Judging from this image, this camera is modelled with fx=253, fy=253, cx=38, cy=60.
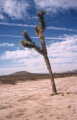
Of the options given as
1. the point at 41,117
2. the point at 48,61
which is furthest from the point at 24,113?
the point at 48,61

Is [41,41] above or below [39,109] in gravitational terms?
above

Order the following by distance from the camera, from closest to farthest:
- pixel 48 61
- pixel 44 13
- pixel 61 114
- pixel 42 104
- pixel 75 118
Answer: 1. pixel 75 118
2. pixel 61 114
3. pixel 42 104
4. pixel 44 13
5. pixel 48 61

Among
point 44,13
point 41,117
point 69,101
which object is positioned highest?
point 44,13

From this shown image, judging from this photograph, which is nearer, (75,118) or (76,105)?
(75,118)

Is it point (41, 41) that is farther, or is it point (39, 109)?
point (41, 41)

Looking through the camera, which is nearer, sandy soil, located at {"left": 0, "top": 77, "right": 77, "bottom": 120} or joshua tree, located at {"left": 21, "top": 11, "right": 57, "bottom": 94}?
sandy soil, located at {"left": 0, "top": 77, "right": 77, "bottom": 120}

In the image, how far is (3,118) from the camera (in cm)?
1166

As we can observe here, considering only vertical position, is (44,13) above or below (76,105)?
above

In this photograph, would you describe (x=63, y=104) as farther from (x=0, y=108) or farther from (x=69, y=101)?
(x=0, y=108)

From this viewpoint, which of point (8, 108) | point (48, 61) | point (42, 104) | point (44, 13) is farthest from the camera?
point (48, 61)

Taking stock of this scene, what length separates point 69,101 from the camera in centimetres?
1544

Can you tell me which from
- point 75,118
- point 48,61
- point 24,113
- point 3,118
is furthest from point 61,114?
point 48,61

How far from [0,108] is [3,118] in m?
2.30

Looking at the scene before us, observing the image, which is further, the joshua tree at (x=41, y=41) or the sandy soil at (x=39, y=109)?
the joshua tree at (x=41, y=41)
